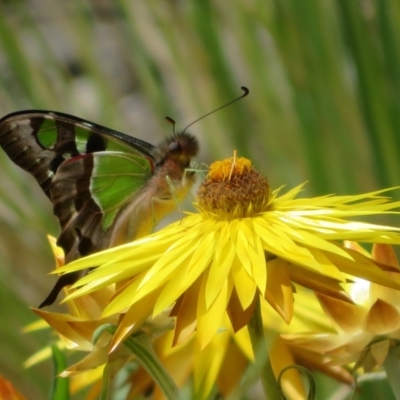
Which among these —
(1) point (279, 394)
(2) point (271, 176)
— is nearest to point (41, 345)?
(2) point (271, 176)

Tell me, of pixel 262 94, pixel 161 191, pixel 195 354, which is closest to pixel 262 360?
pixel 195 354

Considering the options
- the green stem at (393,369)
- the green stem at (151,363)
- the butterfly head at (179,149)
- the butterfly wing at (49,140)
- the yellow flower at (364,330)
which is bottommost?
the green stem at (393,369)

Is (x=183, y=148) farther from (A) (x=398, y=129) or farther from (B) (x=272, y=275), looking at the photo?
(B) (x=272, y=275)

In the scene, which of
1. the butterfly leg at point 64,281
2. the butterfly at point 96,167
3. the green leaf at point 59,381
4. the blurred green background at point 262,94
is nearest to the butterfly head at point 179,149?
the butterfly at point 96,167

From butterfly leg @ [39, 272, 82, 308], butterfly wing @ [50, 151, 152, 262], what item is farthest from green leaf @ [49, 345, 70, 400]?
butterfly wing @ [50, 151, 152, 262]

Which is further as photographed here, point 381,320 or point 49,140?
point 49,140

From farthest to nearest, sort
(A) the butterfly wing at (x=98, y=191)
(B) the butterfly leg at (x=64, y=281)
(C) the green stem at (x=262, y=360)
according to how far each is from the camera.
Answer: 1. (A) the butterfly wing at (x=98, y=191)
2. (B) the butterfly leg at (x=64, y=281)
3. (C) the green stem at (x=262, y=360)

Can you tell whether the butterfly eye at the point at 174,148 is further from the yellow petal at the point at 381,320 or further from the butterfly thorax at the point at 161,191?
the yellow petal at the point at 381,320

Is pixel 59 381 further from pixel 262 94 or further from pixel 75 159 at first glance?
pixel 262 94
